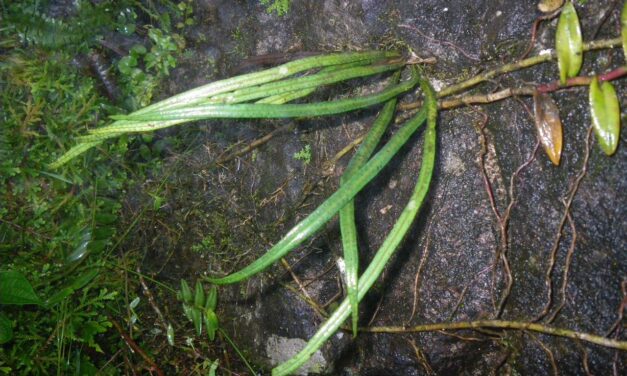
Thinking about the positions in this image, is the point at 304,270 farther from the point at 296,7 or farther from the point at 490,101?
the point at 296,7

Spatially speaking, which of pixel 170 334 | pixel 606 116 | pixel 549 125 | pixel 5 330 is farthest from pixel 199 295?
pixel 606 116

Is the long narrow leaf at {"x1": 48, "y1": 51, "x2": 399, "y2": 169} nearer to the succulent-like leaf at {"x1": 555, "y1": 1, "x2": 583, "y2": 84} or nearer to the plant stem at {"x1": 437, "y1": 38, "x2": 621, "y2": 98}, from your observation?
the plant stem at {"x1": 437, "y1": 38, "x2": 621, "y2": 98}

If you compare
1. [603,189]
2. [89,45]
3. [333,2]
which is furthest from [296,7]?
[603,189]

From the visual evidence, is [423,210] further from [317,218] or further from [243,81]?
[243,81]

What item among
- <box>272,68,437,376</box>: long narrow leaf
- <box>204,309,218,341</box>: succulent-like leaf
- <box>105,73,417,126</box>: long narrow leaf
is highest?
<box>105,73,417,126</box>: long narrow leaf

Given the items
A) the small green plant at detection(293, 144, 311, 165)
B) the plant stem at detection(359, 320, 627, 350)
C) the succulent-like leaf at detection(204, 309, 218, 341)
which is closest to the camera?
the plant stem at detection(359, 320, 627, 350)

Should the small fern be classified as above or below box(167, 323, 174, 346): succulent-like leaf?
above

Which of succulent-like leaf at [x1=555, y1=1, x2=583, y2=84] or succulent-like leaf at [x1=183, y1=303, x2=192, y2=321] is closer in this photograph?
succulent-like leaf at [x1=555, y1=1, x2=583, y2=84]

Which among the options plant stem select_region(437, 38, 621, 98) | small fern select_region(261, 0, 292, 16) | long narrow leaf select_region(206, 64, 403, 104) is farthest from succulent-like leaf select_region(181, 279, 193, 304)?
plant stem select_region(437, 38, 621, 98)
